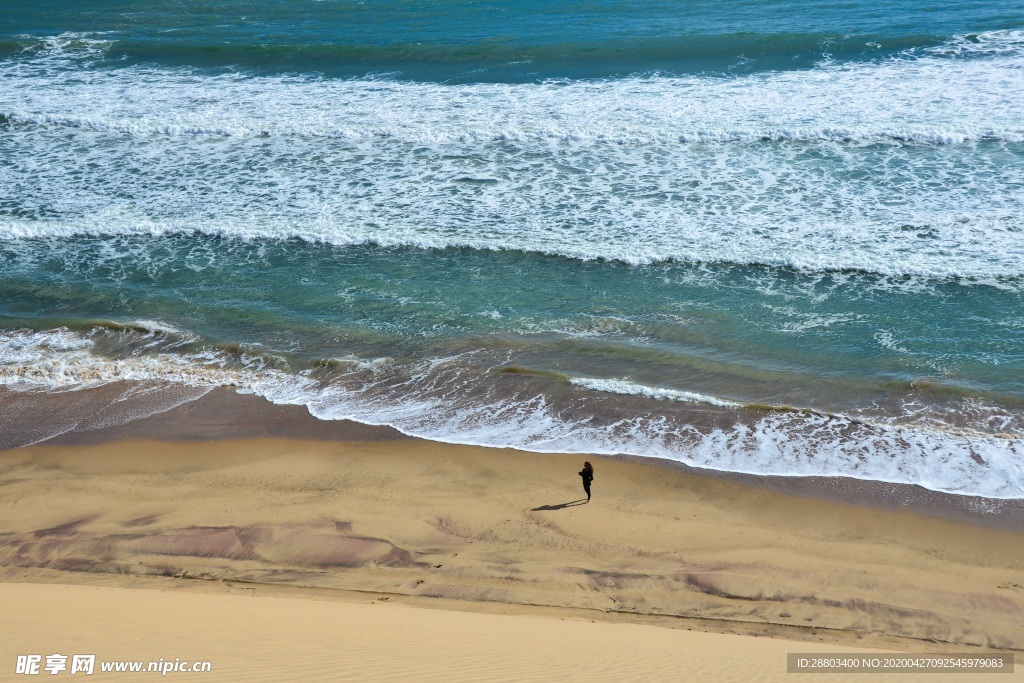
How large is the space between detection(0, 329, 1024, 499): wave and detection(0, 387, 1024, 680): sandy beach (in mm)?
410

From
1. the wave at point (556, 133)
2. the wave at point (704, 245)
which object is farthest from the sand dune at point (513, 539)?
the wave at point (556, 133)

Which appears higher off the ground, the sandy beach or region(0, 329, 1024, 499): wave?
region(0, 329, 1024, 499): wave

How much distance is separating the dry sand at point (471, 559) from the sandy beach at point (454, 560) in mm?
27

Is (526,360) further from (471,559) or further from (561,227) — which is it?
(561,227)

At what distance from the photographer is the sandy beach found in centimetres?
771

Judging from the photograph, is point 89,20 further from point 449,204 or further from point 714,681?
point 714,681

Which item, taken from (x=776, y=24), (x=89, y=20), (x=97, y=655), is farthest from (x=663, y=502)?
(x=89, y=20)

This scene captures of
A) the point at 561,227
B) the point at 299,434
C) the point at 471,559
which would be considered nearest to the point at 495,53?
the point at 561,227

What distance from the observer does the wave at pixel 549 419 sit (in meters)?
10.8

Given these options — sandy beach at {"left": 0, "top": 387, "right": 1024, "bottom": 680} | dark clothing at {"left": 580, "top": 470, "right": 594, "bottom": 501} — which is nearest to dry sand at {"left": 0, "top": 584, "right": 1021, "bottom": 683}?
sandy beach at {"left": 0, "top": 387, "right": 1024, "bottom": 680}

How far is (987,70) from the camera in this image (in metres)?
22.1

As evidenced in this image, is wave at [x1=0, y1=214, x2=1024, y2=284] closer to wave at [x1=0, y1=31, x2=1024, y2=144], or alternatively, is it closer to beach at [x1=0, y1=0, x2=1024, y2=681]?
beach at [x1=0, y1=0, x2=1024, y2=681]

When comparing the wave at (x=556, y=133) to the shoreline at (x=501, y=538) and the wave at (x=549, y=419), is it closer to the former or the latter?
the wave at (x=549, y=419)

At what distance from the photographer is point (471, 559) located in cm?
956
